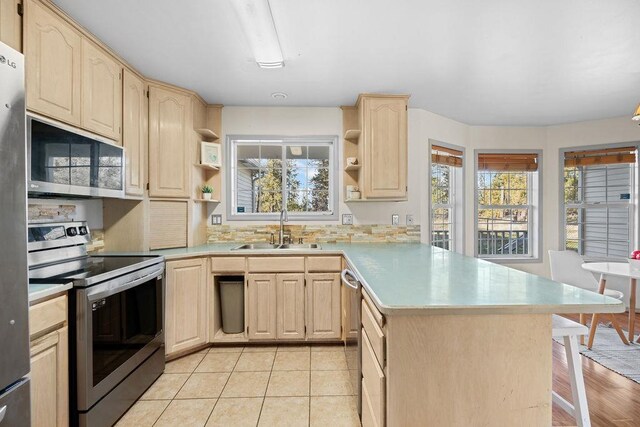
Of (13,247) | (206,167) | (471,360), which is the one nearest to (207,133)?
(206,167)

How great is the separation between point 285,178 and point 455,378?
270 cm

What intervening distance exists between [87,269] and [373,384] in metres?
1.77

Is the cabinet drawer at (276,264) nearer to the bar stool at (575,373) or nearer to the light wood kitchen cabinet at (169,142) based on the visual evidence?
the light wood kitchen cabinet at (169,142)

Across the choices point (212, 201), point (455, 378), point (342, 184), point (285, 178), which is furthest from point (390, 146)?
point (455, 378)

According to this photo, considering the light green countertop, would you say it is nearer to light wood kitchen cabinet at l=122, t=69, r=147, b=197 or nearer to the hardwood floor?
the hardwood floor

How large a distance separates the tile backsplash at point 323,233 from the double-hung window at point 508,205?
1.40 meters

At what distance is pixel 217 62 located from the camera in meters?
2.35

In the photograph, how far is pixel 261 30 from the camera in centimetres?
178

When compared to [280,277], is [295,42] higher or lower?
higher

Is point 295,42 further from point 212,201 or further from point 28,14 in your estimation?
point 212,201

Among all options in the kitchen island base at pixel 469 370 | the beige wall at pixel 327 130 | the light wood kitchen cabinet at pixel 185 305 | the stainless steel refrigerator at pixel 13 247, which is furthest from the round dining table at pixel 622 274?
the stainless steel refrigerator at pixel 13 247

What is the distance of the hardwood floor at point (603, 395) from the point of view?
1.80 meters

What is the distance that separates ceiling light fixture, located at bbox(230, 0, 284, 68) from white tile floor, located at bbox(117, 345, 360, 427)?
2045 millimetres

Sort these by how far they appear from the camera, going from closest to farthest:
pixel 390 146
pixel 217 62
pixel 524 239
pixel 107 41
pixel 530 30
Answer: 1. pixel 530 30
2. pixel 107 41
3. pixel 217 62
4. pixel 390 146
5. pixel 524 239
